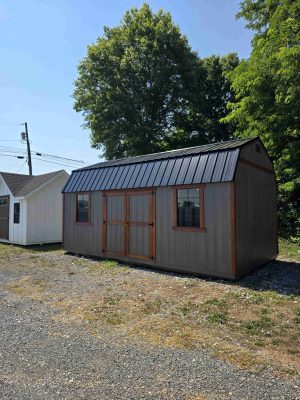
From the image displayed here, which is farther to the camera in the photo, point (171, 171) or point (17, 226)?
point (17, 226)

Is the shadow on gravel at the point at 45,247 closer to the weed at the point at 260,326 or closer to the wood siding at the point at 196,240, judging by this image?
the wood siding at the point at 196,240

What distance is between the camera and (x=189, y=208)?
7.19 metres

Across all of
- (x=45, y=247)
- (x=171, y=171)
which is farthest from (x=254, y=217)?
(x=45, y=247)

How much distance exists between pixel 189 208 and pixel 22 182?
415 inches

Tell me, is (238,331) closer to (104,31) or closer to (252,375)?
(252,375)

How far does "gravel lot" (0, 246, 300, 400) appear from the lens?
2.46m

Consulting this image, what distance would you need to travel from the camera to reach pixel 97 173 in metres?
9.79

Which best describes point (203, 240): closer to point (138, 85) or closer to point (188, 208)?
point (188, 208)

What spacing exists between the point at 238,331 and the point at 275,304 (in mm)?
1409

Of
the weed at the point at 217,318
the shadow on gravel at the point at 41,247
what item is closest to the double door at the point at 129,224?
the weed at the point at 217,318

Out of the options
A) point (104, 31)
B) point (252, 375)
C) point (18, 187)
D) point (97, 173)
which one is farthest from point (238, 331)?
point (104, 31)

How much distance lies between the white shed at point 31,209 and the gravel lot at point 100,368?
9.03m

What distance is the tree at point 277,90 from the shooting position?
380 inches

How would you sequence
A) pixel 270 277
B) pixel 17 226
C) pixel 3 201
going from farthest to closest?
pixel 3 201 < pixel 17 226 < pixel 270 277
